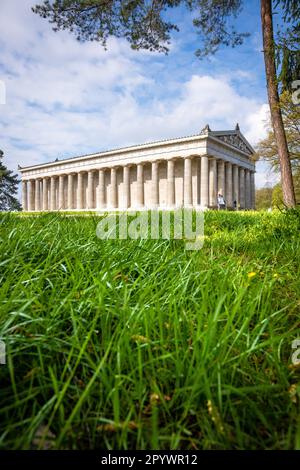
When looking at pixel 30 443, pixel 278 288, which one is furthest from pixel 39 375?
pixel 278 288

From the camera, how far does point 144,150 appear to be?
3997 centimetres

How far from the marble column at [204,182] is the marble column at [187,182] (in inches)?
69.4

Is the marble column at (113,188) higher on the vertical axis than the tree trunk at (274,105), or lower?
higher

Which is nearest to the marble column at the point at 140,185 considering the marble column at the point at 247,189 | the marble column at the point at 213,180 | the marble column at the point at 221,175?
the marble column at the point at 213,180

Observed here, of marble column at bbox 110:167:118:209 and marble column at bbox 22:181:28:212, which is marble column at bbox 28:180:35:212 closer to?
marble column at bbox 22:181:28:212

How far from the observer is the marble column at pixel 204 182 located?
35.4 metres

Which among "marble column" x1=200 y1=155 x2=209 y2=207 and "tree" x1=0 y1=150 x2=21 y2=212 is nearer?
"tree" x1=0 y1=150 x2=21 y2=212

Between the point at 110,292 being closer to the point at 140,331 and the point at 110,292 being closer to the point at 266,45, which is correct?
the point at 140,331

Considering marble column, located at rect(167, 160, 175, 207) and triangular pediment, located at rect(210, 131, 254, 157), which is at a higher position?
triangular pediment, located at rect(210, 131, 254, 157)

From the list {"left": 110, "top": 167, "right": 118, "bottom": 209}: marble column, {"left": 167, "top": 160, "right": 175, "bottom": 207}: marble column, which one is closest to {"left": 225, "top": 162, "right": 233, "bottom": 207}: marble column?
{"left": 167, "top": 160, "right": 175, "bottom": 207}: marble column

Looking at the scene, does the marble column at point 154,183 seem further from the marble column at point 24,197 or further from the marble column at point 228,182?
the marble column at point 24,197

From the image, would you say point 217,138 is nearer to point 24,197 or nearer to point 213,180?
point 213,180

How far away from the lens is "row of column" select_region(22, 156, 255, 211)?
3744cm

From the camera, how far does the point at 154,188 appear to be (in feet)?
134
